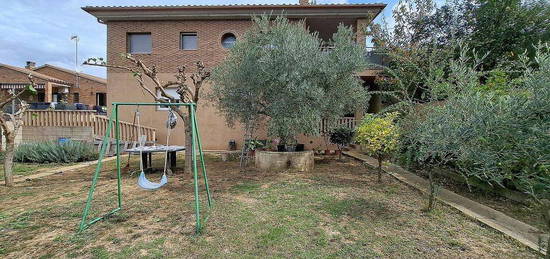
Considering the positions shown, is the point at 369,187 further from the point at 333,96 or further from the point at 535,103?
the point at 535,103

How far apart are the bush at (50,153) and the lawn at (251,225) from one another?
382cm

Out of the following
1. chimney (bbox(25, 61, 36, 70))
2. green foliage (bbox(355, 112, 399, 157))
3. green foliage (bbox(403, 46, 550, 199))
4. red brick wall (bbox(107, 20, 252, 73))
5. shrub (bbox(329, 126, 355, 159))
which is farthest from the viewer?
chimney (bbox(25, 61, 36, 70))

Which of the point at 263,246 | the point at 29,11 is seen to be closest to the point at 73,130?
the point at 29,11

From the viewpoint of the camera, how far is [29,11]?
13.6 m

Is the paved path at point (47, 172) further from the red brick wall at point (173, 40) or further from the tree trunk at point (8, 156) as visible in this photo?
the red brick wall at point (173, 40)

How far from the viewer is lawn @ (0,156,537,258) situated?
10.4 feet

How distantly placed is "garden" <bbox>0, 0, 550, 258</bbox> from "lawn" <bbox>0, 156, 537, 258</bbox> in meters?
0.03

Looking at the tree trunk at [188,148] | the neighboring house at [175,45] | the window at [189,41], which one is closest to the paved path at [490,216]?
the tree trunk at [188,148]

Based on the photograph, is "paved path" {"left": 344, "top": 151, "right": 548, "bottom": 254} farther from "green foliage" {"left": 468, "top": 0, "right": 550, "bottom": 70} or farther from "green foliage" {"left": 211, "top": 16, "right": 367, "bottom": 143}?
"green foliage" {"left": 468, "top": 0, "right": 550, "bottom": 70}

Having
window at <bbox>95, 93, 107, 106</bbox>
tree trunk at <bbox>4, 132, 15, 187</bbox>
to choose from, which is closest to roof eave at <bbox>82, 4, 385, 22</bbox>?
tree trunk at <bbox>4, 132, 15, 187</bbox>

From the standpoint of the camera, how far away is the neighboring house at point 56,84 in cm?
2200

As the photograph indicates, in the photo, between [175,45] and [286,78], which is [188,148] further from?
[175,45]

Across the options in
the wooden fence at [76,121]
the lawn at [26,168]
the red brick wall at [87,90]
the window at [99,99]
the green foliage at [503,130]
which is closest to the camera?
the green foliage at [503,130]

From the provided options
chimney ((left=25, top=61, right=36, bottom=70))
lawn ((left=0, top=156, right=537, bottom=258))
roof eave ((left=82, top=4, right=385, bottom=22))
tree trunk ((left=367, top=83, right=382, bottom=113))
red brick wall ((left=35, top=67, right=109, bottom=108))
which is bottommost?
lawn ((left=0, top=156, right=537, bottom=258))
